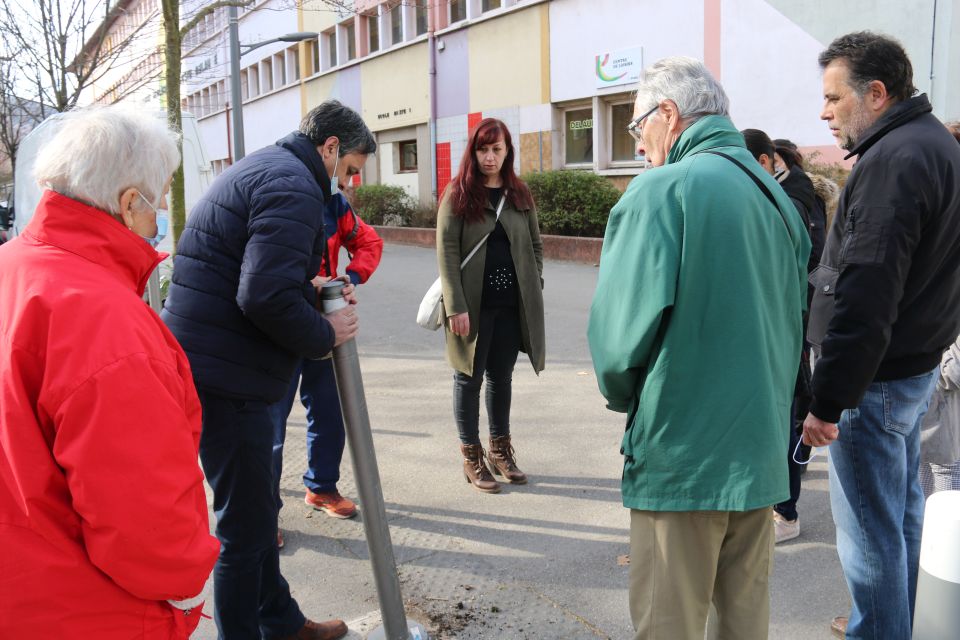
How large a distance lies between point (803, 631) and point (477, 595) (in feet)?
4.04

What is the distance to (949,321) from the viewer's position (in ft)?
8.18

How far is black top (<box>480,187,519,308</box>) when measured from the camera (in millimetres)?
4332

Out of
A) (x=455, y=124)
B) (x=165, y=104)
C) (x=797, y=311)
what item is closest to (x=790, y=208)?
(x=797, y=311)

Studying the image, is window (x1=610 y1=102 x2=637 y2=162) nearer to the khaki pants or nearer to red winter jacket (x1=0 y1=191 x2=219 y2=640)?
the khaki pants

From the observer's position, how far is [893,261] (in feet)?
7.43

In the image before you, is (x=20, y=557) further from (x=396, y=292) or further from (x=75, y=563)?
(x=396, y=292)

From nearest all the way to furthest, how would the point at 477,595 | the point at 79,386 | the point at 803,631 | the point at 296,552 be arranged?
the point at 79,386
the point at 803,631
the point at 477,595
the point at 296,552

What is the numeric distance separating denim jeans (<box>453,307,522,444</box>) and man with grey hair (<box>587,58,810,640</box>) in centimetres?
219

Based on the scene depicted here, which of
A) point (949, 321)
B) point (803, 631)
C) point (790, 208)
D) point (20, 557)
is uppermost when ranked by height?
point (790, 208)

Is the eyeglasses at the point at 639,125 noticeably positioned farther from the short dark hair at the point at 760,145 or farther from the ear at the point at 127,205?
the short dark hair at the point at 760,145

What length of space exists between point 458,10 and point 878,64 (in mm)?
20585

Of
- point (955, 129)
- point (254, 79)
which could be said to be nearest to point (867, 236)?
point (955, 129)

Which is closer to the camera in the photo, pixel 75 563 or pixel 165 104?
pixel 75 563

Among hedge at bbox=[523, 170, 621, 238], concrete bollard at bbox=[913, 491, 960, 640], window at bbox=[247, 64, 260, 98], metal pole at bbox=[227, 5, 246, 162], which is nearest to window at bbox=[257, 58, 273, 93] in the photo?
window at bbox=[247, 64, 260, 98]
